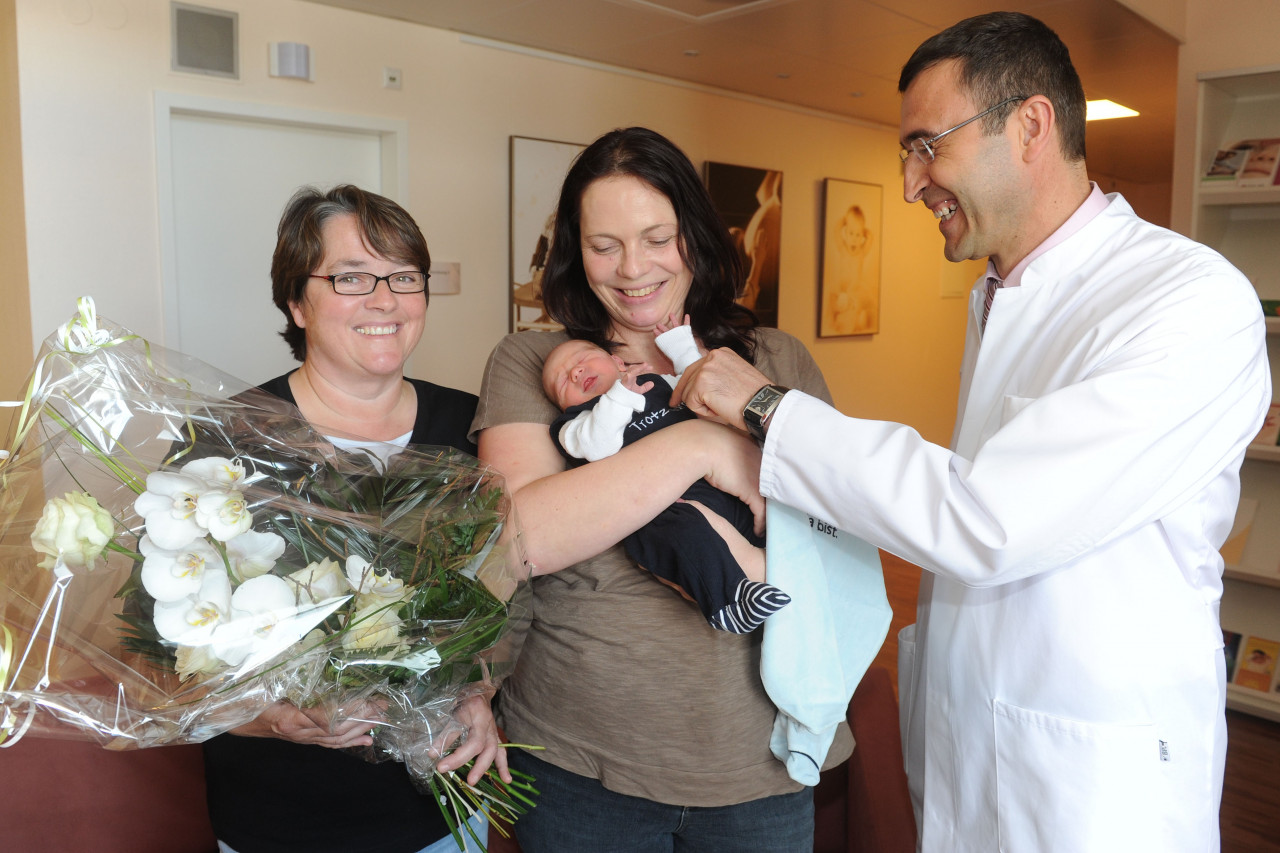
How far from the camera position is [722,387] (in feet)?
4.17

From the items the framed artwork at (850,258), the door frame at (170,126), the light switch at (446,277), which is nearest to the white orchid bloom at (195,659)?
the door frame at (170,126)

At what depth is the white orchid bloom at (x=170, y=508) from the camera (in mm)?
847

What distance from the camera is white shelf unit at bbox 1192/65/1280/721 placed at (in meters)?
3.74

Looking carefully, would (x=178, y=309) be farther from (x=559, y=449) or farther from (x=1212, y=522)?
(x=1212, y=522)

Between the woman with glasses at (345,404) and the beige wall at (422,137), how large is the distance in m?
2.58

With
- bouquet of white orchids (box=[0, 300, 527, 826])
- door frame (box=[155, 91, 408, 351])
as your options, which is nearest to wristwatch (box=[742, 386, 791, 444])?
bouquet of white orchids (box=[0, 300, 527, 826])

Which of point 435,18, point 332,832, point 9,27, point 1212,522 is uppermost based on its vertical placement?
point 435,18

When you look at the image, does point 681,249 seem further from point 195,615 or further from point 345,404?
point 195,615

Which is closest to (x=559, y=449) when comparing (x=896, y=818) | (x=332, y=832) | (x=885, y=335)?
(x=332, y=832)

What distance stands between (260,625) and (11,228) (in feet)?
11.9

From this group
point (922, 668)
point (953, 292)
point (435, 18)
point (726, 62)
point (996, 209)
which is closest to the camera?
point (996, 209)

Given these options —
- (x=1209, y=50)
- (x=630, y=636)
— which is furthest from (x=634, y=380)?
(x=1209, y=50)

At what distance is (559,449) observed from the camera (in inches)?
57.7

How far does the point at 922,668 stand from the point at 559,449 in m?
0.70
